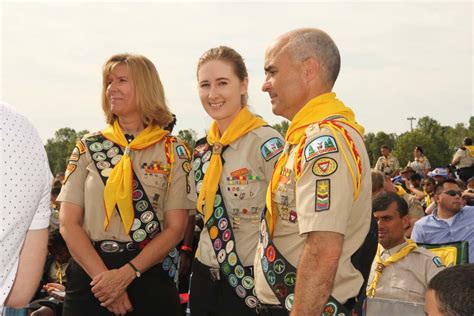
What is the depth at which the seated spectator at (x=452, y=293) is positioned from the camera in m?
2.13

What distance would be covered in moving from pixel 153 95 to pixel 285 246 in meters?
1.48

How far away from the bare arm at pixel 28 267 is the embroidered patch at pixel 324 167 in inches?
41.1

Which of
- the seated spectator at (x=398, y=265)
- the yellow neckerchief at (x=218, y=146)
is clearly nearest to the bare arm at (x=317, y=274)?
the yellow neckerchief at (x=218, y=146)

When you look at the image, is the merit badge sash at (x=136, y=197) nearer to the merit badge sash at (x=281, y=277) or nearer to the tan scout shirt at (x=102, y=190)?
the tan scout shirt at (x=102, y=190)

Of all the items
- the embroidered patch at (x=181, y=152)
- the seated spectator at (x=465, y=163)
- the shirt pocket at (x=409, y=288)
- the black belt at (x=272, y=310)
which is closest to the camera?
the black belt at (x=272, y=310)

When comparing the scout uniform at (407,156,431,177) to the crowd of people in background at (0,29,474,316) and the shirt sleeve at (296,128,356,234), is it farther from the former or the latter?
the shirt sleeve at (296,128,356,234)

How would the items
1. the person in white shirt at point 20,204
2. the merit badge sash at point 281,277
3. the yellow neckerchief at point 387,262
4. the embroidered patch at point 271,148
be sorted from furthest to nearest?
1. the yellow neckerchief at point 387,262
2. the embroidered patch at point 271,148
3. the merit badge sash at point 281,277
4. the person in white shirt at point 20,204

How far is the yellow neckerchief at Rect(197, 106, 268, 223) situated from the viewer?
11.5 ft

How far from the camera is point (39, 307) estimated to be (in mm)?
4965

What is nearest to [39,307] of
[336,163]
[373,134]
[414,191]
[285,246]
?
[285,246]

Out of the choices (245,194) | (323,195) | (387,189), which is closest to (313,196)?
(323,195)

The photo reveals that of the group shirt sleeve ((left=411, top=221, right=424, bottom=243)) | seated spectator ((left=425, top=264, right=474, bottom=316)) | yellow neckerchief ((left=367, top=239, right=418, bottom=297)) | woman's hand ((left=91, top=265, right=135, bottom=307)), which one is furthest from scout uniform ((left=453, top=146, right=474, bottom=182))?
seated spectator ((left=425, top=264, right=474, bottom=316))

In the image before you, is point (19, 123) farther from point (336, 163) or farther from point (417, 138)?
point (417, 138)

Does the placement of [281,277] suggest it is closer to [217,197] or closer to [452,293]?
[452,293]
